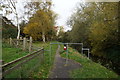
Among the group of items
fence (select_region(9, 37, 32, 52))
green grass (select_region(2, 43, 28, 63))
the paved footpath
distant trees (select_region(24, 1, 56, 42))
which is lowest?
the paved footpath

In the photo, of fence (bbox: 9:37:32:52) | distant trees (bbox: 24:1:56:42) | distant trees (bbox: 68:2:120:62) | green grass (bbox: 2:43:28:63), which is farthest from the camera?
distant trees (bbox: 24:1:56:42)

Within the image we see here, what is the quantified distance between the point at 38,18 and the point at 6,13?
8325 millimetres

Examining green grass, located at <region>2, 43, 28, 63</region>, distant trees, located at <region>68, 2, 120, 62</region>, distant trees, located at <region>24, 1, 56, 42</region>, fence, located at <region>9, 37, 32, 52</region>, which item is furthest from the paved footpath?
distant trees, located at <region>24, 1, 56, 42</region>

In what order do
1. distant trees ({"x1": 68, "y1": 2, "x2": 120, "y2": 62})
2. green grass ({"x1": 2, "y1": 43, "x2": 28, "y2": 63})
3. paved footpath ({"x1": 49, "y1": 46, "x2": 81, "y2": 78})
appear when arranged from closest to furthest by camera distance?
paved footpath ({"x1": 49, "y1": 46, "x2": 81, "y2": 78})
green grass ({"x1": 2, "y1": 43, "x2": 28, "y2": 63})
distant trees ({"x1": 68, "y1": 2, "x2": 120, "y2": 62})

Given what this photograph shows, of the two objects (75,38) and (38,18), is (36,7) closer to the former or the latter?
(38,18)

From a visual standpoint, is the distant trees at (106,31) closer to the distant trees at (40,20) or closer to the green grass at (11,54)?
the green grass at (11,54)

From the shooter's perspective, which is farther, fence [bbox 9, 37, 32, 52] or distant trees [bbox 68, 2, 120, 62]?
fence [bbox 9, 37, 32, 52]

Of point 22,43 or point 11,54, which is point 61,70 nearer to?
point 11,54

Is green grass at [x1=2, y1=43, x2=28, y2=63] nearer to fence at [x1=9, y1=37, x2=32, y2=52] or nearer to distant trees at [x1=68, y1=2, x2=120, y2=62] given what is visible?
fence at [x1=9, y1=37, x2=32, y2=52]

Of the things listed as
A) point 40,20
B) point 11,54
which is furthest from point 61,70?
point 40,20

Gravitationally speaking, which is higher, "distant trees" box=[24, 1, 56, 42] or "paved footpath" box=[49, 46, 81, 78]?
"distant trees" box=[24, 1, 56, 42]

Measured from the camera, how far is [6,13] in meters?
23.6

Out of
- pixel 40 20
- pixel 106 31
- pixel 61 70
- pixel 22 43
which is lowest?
pixel 61 70

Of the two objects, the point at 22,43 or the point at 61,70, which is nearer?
the point at 61,70
